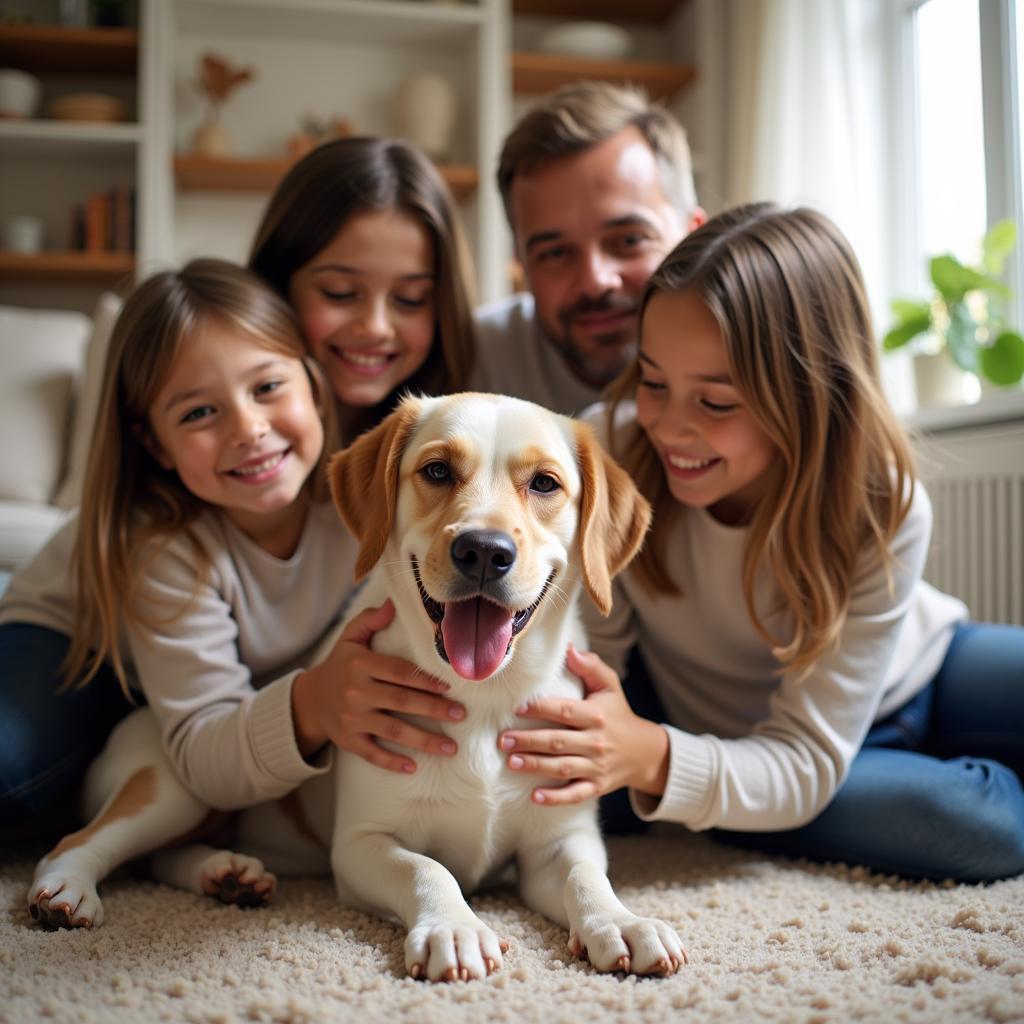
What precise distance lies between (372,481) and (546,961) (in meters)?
0.75

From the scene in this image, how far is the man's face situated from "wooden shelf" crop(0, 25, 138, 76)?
3.02 meters

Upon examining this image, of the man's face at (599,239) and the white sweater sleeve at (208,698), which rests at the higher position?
the man's face at (599,239)

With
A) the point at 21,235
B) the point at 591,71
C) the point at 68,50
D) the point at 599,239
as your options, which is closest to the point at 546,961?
the point at 599,239

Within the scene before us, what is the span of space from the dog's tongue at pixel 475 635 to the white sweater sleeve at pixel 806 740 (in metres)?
0.43

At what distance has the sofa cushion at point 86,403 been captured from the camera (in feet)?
11.6

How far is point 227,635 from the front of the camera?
1.89 metres

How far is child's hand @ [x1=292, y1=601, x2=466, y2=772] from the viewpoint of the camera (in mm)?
1549

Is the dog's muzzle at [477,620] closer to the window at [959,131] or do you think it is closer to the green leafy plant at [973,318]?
the green leafy plant at [973,318]

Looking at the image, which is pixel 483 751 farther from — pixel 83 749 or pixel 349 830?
pixel 83 749

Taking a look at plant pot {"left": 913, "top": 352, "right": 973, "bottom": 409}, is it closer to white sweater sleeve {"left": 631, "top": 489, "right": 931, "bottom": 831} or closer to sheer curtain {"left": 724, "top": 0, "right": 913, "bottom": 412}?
sheer curtain {"left": 724, "top": 0, "right": 913, "bottom": 412}

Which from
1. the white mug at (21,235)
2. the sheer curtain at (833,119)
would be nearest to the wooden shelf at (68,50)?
the white mug at (21,235)

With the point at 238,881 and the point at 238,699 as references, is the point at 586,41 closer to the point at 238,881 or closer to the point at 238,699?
the point at 238,699

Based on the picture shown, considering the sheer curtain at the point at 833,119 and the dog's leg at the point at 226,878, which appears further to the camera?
the sheer curtain at the point at 833,119

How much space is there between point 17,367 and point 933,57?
3729mm
